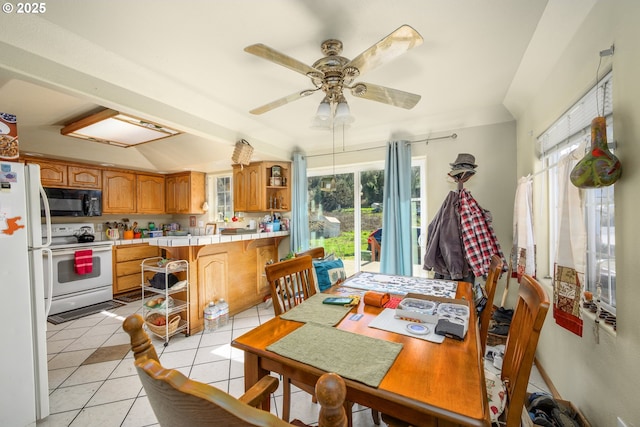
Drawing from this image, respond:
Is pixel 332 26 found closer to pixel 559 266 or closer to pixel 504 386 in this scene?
pixel 559 266

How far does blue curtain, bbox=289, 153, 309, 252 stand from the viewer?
408 centimetres

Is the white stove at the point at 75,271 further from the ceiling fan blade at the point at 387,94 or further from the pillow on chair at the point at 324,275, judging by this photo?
the ceiling fan blade at the point at 387,94

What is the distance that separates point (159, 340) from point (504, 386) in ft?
9.75

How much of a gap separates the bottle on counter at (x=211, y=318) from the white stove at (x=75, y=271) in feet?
7.07

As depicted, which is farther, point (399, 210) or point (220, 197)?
point (220, 197)

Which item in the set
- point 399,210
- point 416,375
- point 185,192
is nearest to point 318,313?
point 416,375

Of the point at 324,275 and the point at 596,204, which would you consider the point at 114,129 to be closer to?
the point at 324,275

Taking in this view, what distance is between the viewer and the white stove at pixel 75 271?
3.53 meters

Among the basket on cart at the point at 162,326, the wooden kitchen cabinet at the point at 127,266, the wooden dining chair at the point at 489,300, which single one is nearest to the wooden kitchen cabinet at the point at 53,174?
the wooden kitchen cabinet at the point at 127,266

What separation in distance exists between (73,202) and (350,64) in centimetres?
467

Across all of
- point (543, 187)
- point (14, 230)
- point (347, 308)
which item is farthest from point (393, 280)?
point (14, 230)

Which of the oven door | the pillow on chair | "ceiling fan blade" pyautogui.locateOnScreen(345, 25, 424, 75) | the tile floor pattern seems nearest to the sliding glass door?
the pillow on chair

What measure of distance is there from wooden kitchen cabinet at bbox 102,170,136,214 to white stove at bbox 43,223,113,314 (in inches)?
17.2

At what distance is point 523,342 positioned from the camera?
0.98 m
